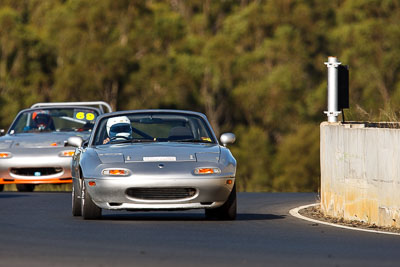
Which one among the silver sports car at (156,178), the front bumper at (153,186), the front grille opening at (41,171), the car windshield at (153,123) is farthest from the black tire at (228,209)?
the front grille opening at (41,171)

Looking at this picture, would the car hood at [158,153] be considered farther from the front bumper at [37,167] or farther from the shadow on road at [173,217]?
the front bumper at [37,167]

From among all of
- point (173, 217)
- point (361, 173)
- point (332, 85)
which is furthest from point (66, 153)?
point (361, 173)

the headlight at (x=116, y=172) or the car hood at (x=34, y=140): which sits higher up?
the car hood at (x=34, y=140)

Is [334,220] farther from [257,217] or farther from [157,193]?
[157,193]

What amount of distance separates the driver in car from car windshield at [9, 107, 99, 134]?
24.6 feet

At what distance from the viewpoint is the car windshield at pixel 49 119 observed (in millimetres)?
22719

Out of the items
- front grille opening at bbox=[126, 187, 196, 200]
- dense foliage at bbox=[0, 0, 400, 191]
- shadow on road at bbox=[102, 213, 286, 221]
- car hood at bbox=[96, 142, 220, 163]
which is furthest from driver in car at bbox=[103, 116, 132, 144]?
dense foliage at bbox=[0, 0, 400, 191]

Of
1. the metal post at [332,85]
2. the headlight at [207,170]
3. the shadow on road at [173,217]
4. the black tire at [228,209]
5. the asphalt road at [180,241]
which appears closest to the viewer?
the asphalt road at [180,241]

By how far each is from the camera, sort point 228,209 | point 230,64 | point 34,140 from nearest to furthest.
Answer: point 228,209
point 34,140
point 230,64

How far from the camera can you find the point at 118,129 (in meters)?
15.0

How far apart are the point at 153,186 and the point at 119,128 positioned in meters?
1.72

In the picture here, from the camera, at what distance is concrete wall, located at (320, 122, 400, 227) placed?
1363 centimetres

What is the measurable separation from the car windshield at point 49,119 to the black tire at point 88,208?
8607 millimetres

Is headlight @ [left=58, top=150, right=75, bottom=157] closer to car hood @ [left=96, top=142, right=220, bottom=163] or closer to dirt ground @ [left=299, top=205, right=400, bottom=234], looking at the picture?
dirt ground @ [left=299, top=205, right=400, bottom=234]
